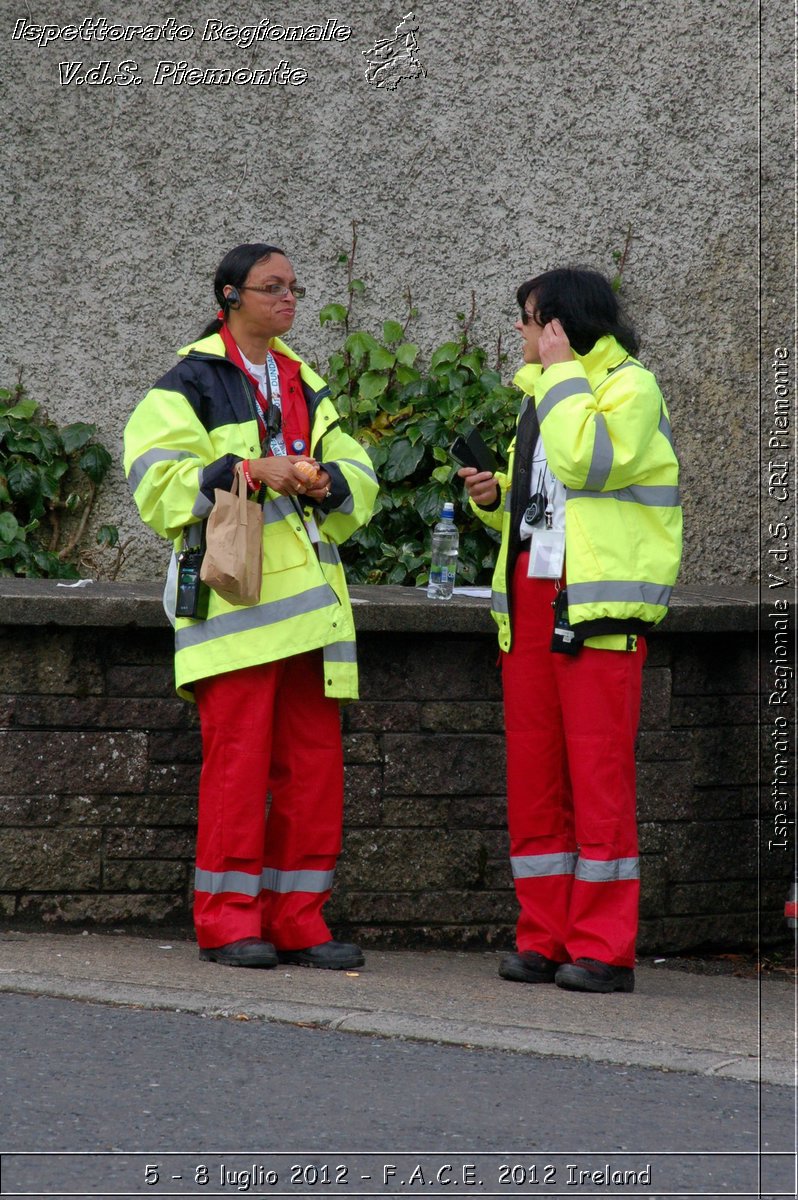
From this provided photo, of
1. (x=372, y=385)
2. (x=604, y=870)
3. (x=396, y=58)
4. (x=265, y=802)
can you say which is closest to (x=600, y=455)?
(x=604, y=870)

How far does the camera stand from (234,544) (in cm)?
444

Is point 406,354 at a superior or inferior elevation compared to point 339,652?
superior

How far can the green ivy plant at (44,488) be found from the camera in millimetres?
6457

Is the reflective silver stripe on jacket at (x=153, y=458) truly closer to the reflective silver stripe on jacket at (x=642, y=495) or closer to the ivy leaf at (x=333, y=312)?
the reflective silver stripe on jacket at (x=642, y=495)

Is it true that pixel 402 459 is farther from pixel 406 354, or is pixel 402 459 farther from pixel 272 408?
pixel 272 408

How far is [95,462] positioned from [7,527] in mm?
517

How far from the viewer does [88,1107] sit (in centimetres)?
330

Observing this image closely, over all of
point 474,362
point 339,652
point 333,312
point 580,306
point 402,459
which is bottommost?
point 339,652

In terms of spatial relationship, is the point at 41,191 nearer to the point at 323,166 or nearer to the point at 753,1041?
the point at 323,166

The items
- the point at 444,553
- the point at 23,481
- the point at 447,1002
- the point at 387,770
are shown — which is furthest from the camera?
the point at 23,481

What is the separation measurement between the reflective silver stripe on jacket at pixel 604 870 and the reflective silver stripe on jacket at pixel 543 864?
15cm

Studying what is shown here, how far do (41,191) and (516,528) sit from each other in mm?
3061

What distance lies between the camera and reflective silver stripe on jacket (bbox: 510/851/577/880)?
4.76 m

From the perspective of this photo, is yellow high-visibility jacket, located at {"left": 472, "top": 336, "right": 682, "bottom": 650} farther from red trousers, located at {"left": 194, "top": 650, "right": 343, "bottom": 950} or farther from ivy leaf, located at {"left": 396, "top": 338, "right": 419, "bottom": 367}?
ivy leaf, located at {"left": 396, "top": 338, "right": 419, "bottom": 367}
